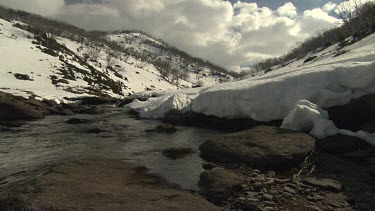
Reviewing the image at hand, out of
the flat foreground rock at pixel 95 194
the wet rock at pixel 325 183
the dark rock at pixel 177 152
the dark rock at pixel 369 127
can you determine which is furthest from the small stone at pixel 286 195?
the dark rock at pixel 369 127

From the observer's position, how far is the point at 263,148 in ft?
40.6

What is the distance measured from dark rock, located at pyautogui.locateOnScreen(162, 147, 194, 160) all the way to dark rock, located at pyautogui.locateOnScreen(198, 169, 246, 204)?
373 cm

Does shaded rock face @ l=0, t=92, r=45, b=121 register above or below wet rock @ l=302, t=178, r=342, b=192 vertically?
above

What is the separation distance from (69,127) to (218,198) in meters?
17.8

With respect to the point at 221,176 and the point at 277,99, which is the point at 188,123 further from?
the point at 221,176

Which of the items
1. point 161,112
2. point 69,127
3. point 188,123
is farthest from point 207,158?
point 161,112

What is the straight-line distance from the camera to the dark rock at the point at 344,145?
528 inches

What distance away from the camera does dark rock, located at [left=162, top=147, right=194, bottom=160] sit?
13938mm

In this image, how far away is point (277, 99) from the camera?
19.2m

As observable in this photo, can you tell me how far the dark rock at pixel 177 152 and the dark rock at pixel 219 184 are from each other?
373cm

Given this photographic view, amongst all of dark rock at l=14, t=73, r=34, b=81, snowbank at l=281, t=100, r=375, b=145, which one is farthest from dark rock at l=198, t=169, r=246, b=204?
dark rock at l=14, t=73, r=34, b=81

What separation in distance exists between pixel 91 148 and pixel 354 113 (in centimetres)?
1301

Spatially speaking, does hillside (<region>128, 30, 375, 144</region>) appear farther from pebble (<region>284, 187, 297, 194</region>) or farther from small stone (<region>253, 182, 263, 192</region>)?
small stone (<region>253, 182, 263, 192</region>)

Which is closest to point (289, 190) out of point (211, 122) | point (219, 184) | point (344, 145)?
point (219, 184)
